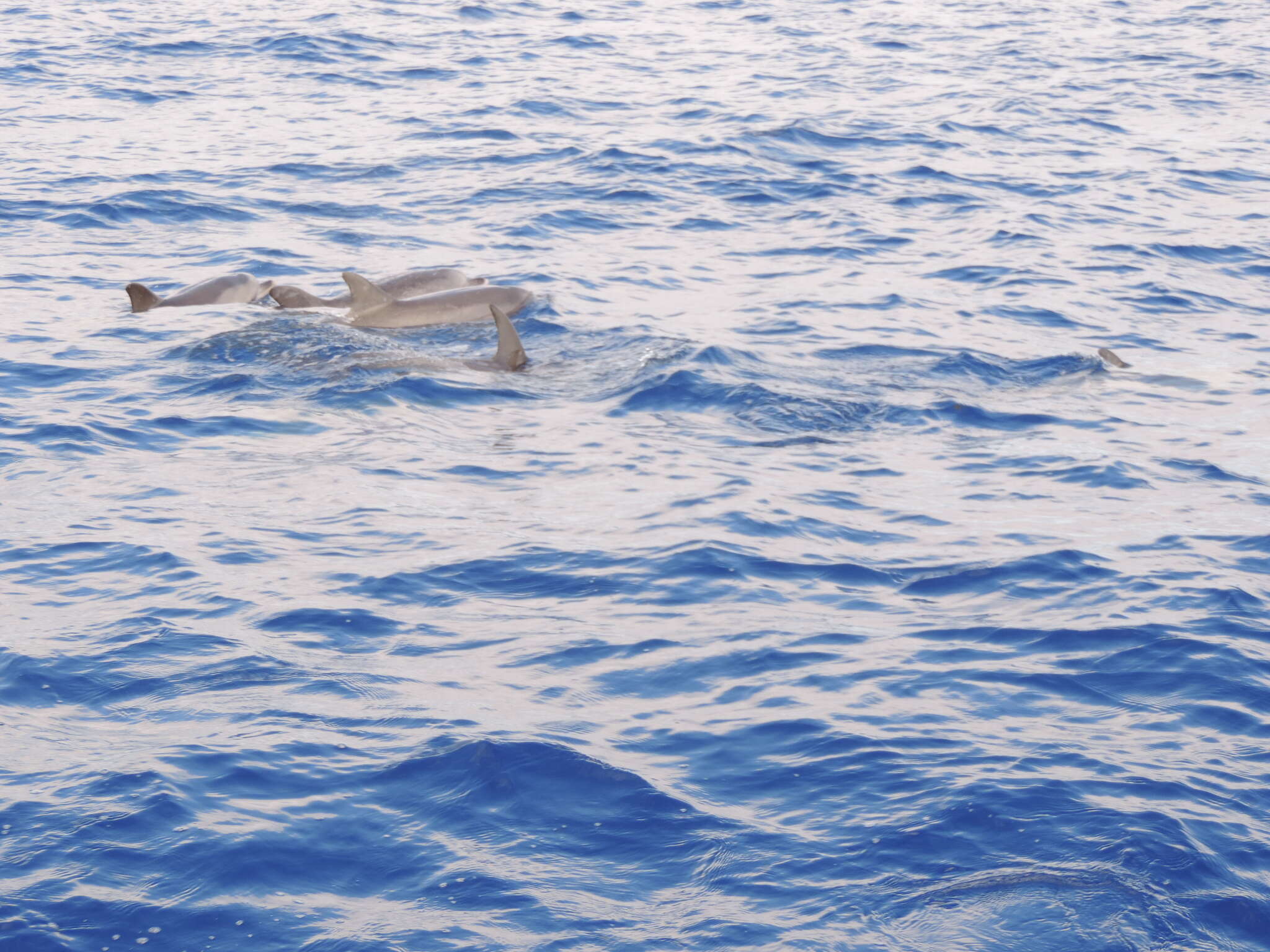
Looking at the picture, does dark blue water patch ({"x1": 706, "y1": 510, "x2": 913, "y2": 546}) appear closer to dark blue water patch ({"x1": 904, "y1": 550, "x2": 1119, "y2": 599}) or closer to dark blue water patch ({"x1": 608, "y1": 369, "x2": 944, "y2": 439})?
dark blue water patch ({"x1": 904, "y1": 550, "x2": 1119, "y2": 599})

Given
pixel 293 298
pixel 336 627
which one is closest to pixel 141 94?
pixel 293 298

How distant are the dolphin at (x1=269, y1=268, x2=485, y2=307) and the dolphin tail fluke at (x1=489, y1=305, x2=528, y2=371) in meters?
2.02

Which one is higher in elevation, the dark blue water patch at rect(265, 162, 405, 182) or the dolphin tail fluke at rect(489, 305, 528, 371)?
the dolphin tail fluke at rect(489, 305, 528, 371)

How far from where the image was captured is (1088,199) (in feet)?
68.9

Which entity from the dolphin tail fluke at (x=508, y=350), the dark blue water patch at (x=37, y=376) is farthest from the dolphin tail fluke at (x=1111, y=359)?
the dark blue water patch at (x=37, y=376)

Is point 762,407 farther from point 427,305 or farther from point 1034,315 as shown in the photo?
point 1034,315

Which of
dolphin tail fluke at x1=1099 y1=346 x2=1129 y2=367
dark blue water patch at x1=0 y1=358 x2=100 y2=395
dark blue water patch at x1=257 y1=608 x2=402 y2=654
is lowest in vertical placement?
dolphin tail fluke at x1=1099 y1=346 x2=1129 y2=367

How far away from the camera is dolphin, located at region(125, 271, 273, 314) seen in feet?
49.5

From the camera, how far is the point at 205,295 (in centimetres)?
1528

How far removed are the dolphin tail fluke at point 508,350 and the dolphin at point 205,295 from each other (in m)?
3.24

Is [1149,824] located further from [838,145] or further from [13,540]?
[838,145]

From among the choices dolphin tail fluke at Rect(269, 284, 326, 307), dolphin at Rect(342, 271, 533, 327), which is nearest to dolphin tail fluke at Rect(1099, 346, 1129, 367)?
dolphin at Rect(342, 271, 533, 327)

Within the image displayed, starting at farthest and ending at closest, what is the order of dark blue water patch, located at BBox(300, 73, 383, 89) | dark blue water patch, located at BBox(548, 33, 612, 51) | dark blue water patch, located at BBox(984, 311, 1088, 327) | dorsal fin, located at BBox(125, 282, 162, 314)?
dark blue water patch, located at BBox(548, 33, 612, 51)
dark blue water patch, located at BBox(300, 73, 383, 89)
dark blue water patch, located at BBox(984, 311, 1088, 327)
dorsal fin, located at BBox(125, 282, 162, 314)

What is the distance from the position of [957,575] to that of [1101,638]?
1.11 metres
